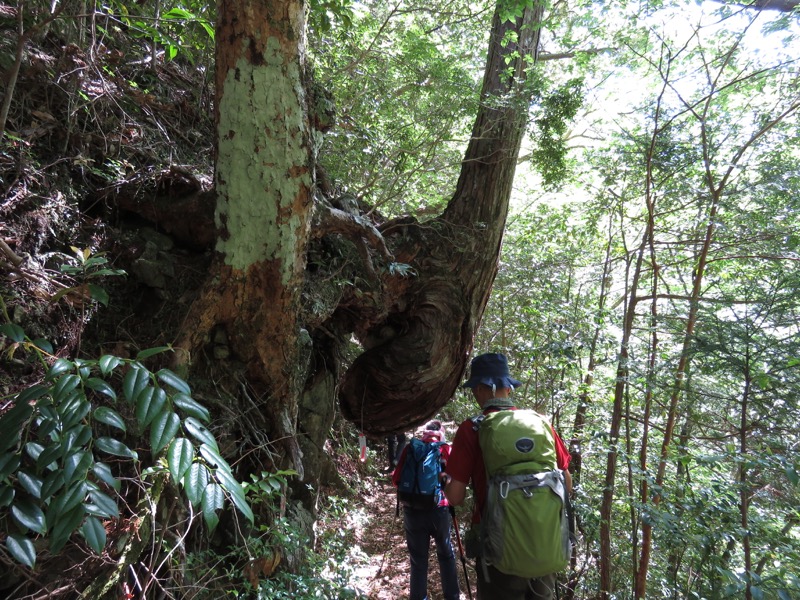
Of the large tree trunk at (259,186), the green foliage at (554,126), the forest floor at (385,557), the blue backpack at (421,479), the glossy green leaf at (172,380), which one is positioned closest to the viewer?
the glossy green leaf at (172,380)

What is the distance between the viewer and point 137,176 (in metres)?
3.52

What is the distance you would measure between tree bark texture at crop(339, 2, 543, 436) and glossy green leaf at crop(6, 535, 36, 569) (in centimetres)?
364

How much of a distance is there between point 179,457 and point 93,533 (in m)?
0.33

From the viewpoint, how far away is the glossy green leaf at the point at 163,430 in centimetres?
120

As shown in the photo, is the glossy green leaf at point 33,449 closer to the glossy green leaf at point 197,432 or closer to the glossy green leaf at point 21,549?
the glossy green leaf at point 21,549

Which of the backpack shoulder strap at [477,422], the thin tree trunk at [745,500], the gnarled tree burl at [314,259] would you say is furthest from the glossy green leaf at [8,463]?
the thin tree trunk at [745,500]

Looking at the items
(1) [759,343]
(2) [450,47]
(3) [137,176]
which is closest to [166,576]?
(3) [137,176]

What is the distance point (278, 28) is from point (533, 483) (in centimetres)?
294

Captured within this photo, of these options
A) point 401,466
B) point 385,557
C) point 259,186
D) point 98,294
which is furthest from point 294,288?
point 385,557

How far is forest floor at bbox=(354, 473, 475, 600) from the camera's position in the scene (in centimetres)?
480

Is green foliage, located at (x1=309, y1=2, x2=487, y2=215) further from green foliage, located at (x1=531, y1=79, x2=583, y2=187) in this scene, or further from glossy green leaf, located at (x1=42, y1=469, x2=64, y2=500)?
glossy green leaf, located at (x1=42, y1=469, x2=64, y2=500)

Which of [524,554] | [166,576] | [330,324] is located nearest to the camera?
[166,576]

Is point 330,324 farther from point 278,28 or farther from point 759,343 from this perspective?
point 759,343

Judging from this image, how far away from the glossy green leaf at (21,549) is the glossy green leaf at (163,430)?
41 cm
